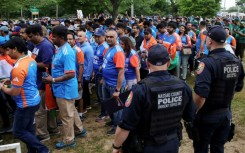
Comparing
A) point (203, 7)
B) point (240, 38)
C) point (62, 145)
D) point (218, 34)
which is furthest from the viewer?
point (203, 7)

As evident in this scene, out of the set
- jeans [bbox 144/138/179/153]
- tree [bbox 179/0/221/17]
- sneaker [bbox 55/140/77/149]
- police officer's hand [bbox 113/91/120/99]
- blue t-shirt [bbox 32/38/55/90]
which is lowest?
sneaker [bbox 55/140/77/149]

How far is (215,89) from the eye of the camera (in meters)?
3.26

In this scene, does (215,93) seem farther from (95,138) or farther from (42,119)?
(42,119)

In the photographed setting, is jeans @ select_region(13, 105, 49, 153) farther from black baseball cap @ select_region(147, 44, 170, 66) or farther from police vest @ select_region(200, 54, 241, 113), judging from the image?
police vest @ select_region(200, 54, 241, 113)

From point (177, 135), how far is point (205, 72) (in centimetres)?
81

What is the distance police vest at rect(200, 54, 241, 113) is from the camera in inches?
126

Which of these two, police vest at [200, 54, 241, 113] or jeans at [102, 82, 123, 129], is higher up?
police vest at [200, 54, 241, 113]

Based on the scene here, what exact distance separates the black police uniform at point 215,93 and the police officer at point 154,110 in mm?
564

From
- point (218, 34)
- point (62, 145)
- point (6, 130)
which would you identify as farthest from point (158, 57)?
point (6, 130)

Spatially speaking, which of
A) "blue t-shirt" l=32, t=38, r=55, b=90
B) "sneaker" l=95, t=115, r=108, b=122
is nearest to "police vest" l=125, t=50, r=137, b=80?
"sneaker" l=95, t=115, r=108, b=122

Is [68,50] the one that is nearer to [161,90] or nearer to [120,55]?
[120,55]

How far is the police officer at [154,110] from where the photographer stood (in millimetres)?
2504

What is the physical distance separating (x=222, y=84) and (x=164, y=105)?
107cm

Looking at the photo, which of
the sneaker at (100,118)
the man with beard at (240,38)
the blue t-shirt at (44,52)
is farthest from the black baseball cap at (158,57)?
the man with beard at (240,38)
